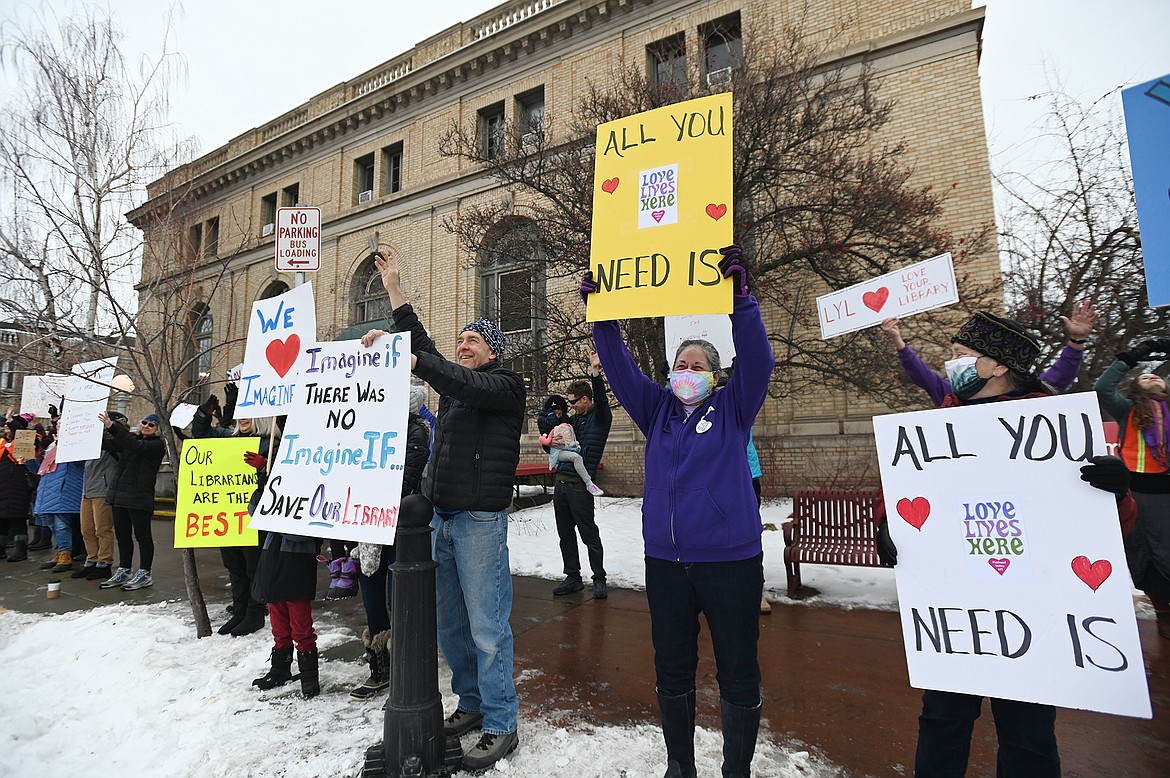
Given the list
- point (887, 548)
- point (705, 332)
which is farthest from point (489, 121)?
point (887, 548)

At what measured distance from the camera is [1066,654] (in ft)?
6.43

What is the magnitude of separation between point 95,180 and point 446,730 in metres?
5.63

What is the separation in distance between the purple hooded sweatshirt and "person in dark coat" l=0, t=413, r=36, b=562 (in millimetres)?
10719

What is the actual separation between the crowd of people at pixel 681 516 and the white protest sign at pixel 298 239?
1399 millimetres

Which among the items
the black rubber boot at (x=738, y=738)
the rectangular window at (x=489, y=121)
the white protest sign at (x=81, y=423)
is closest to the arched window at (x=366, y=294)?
the rectangular window at (x=489, y=121)

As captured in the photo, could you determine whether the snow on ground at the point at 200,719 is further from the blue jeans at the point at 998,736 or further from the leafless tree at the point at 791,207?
the leafless tree at the point at 791,207

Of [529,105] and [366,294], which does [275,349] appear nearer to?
[529,105]

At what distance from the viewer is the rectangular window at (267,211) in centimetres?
2389

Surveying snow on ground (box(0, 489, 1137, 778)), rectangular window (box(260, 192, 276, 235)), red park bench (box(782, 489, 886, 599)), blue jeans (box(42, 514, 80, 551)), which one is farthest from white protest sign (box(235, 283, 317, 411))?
rectangular window (box(260, 192, 276, 235))

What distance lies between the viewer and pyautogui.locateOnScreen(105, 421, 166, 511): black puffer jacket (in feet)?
22.4

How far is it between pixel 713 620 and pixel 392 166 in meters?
22.1

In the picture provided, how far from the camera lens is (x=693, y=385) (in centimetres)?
265

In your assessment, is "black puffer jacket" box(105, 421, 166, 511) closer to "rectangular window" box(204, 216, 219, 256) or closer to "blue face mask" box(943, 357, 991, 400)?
"rectangular window" box(204, 216, 219, 256)

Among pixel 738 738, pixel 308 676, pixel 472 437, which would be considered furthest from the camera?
pixel 308 676
